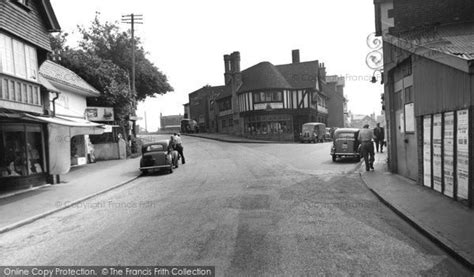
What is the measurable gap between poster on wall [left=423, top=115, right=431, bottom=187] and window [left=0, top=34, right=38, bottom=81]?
12777 mm

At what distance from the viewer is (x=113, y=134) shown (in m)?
26.8

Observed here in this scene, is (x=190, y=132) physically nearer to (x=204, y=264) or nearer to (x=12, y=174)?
(x=12, y=174)

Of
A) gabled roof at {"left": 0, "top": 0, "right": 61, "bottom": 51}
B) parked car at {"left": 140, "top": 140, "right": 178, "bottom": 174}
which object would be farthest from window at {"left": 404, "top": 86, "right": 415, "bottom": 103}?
gabled roof at {"left": 0, "top": 0, "right": 61, "bottom": 51}

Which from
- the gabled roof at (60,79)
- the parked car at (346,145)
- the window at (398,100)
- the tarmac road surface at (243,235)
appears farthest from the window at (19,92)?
the parked car at (346,145)

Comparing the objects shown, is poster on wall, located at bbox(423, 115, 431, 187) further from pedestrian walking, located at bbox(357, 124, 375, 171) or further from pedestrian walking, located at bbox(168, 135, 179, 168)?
pedestrian walking, located at bbox(168, 135, 179, 168)

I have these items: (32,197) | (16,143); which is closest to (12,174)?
(16,143)

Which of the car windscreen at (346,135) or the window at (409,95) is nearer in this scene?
the window at (409,95)

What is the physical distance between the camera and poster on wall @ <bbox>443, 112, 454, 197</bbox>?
27.9 ft

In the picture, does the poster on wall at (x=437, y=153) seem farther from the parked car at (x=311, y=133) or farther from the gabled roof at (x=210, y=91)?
the gabled roof at (x=210, y=91)

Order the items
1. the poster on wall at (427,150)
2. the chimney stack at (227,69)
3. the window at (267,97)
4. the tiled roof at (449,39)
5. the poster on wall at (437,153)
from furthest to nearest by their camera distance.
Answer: the chimney stack at (227,69), the window at (267,97), the poster on wall at (427,150), the poster on wall at (437,153), the tiled roof at (449,39)

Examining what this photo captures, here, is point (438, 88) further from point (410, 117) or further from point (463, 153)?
point (410, 117)

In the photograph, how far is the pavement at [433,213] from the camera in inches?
217

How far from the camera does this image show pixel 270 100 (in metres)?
43.4

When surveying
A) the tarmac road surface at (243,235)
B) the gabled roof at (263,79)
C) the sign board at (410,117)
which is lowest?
the tarmac road surface at (243,235)
